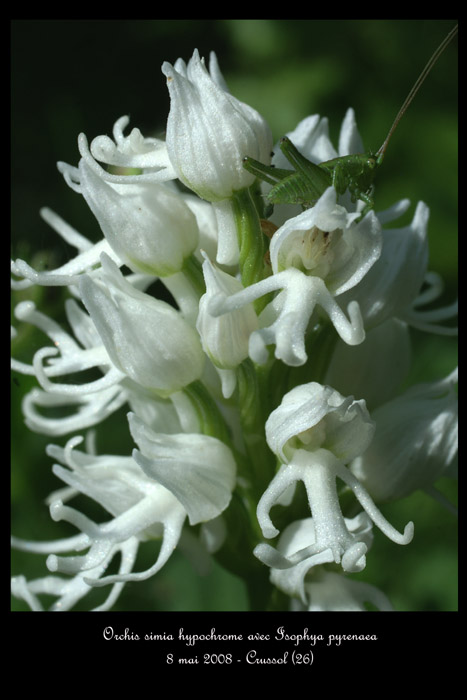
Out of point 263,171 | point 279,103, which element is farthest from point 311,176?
point 279,103

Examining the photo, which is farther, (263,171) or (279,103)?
(279,103)

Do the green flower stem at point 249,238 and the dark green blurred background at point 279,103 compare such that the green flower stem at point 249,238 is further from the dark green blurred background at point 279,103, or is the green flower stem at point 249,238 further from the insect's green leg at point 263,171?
the dark green blurred background at point 279,103

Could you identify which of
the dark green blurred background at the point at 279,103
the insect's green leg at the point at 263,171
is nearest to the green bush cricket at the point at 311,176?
the insect's green leg at the point at 263,171

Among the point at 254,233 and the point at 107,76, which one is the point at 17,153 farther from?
the point at 254,233

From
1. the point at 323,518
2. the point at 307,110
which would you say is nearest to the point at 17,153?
the point at 307,110

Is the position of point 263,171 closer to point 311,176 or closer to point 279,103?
point 311,176

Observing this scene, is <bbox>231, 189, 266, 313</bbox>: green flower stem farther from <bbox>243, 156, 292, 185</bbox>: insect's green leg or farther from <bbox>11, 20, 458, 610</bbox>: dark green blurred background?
<bbox>11, 20, 458, 610</bbox>: dark green blurred background

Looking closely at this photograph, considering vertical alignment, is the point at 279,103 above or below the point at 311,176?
below
